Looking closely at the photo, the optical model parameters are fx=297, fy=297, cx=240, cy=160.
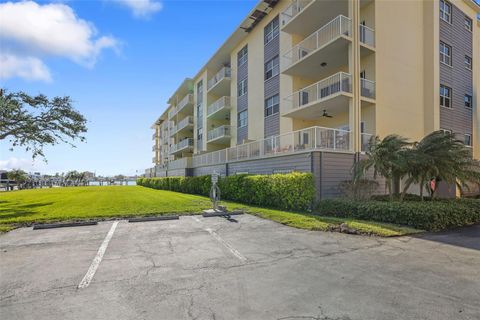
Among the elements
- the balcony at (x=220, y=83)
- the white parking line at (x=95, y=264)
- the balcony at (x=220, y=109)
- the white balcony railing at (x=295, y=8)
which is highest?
the white balcony railing at (x=295, y=8)

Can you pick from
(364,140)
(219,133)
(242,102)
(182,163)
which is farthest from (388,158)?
(182,163)

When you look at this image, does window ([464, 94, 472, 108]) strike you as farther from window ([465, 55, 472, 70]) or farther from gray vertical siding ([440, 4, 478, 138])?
window ([465, 55, 472, 70])

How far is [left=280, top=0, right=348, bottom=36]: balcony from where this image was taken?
53.6 ft

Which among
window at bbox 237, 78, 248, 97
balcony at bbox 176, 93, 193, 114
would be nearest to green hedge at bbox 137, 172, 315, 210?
window at bbox 237, 78, 248, 97

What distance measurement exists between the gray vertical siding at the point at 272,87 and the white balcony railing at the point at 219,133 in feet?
19.2

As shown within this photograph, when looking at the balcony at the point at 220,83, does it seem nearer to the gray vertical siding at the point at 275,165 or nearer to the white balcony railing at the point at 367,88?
the gray vertical siding at the point at 275,165

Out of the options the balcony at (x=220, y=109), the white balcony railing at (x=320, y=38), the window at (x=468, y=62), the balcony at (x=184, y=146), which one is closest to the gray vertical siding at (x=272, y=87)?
the white balcony railing at (x=320, y=38)

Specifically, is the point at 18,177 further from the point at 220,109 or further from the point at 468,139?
the point at 468,139

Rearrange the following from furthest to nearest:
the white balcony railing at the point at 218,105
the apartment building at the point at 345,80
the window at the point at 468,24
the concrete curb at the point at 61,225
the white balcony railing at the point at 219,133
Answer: the white balcony railing at the point at 218,105 → the white balcony railing at the point at 219,133 → the window at the point at 468,24 → the apartment building at the point at 345,80 → the concrete curb at the point at 61,225

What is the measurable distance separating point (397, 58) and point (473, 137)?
1020cm

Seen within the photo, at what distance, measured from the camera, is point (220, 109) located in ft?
93.0

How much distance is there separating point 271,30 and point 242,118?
7.63 metres

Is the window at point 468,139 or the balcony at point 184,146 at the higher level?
the balcony at point 184,146

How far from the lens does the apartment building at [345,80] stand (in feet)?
49.6
